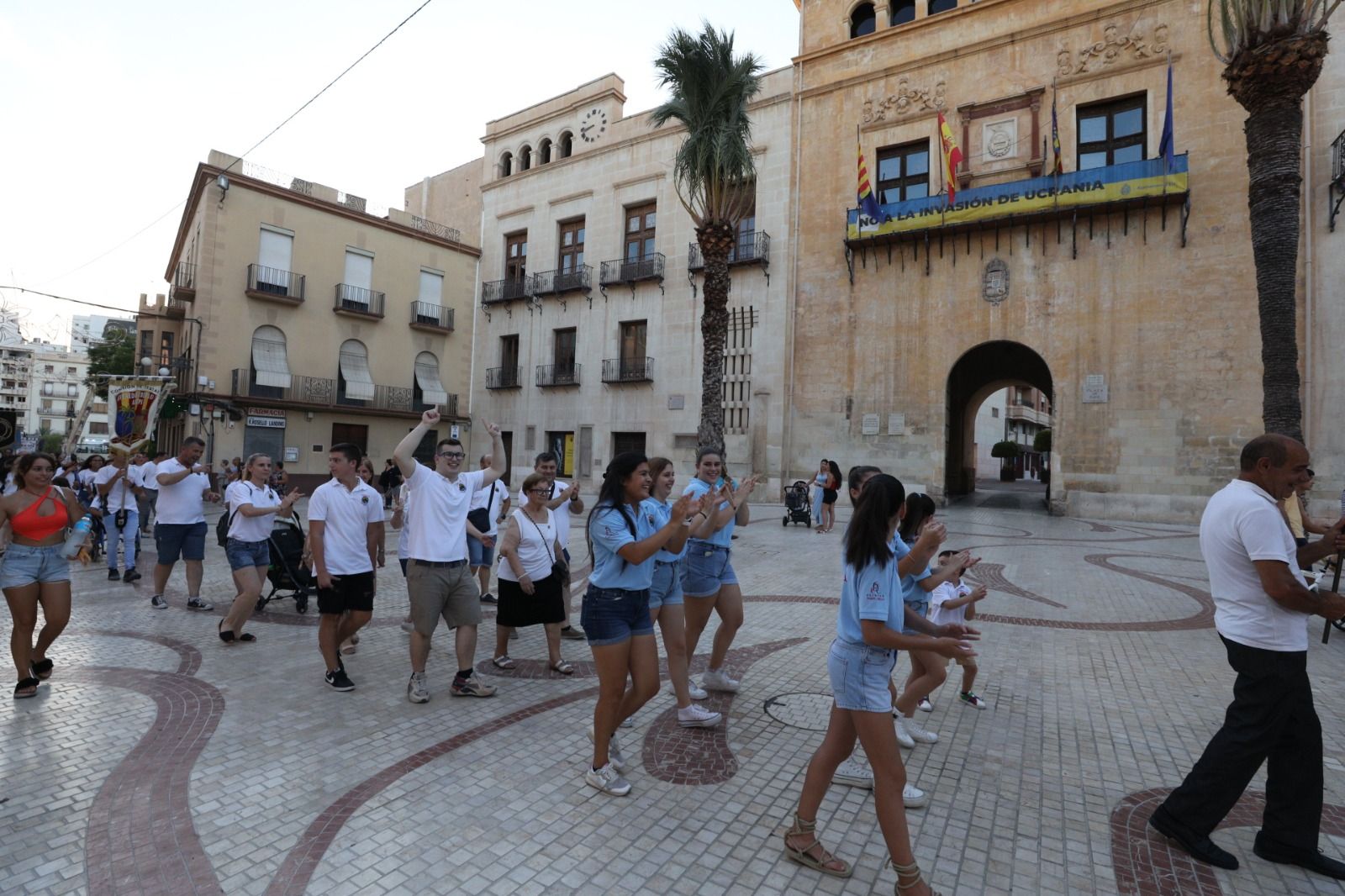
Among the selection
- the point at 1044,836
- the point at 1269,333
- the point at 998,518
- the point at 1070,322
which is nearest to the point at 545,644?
the point at 1044,836

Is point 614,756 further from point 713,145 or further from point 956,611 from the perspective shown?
point 713,145

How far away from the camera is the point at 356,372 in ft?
89.6

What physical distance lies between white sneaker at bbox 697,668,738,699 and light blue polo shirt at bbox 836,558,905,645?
234 cm

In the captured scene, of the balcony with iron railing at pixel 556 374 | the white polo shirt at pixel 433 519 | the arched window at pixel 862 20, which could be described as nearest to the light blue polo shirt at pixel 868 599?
the white polo shirt at pixel 433 519

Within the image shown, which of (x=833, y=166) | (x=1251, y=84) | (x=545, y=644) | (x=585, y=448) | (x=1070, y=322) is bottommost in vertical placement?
(x=545, y=644)

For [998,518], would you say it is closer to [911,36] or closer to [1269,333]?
[1269,333]

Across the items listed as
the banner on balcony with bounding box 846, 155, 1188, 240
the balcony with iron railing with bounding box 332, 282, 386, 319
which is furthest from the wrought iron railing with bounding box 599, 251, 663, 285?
the balcony with iron railing with bounding box 332, 282, 386, 319

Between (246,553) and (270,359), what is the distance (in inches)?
868

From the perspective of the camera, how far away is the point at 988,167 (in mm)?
19875

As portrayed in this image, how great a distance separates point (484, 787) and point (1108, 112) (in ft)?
75.7

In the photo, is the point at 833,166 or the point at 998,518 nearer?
the point at 998,518

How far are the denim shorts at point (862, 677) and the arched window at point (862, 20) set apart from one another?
25.2 metres

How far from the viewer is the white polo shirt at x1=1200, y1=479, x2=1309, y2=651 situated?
111 inches

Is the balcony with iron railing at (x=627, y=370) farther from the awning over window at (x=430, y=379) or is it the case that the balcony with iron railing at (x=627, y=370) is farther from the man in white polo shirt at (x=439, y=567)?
the man in white polo shirt at (x=439, y=567)
